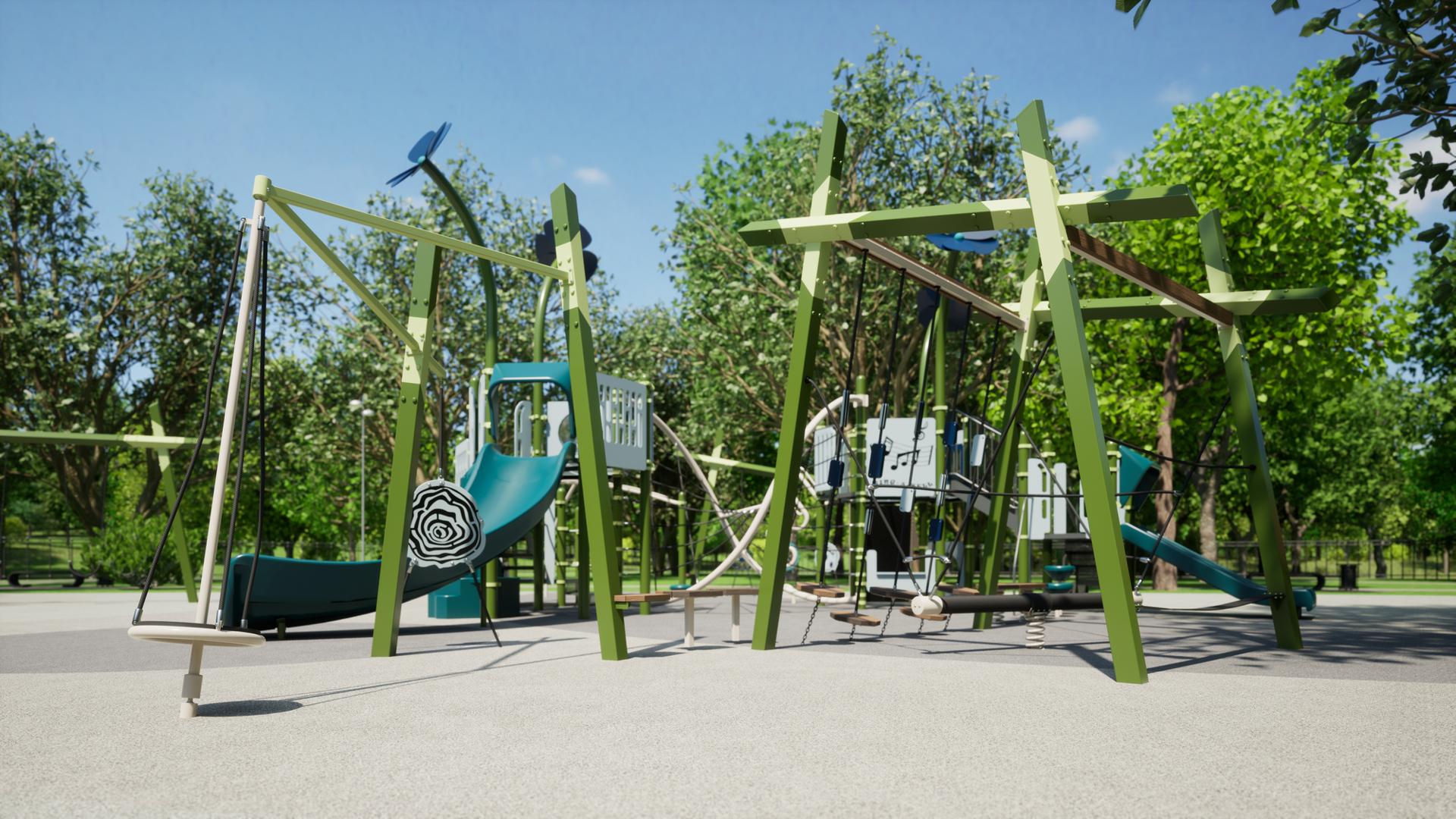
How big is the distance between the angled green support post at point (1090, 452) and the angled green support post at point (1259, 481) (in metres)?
3.09

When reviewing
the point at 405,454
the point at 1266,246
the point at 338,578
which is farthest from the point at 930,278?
the point at 1266,246

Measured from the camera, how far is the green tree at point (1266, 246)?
22.7 metres

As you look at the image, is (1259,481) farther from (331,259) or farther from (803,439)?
(331,259)

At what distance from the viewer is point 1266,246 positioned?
2303cm

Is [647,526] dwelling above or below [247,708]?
A: above

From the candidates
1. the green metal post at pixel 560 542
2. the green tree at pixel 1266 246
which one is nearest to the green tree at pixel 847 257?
the green tree at pixel 1266 246

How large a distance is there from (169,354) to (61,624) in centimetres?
2041

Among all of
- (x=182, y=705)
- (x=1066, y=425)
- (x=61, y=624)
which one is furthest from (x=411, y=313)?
(x=1066, y=425)

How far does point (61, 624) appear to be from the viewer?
14320mm

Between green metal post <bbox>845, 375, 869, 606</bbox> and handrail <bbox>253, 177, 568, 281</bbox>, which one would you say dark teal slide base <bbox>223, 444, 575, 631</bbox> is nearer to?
handrail <bbox>253, 177, 568, 281</bbox>

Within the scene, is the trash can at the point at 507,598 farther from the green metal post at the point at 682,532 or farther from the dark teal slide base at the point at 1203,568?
the dark teal slide base at the point at 1203,568

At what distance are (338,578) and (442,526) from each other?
2.36 metres

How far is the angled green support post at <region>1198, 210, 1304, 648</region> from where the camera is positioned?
400 inches

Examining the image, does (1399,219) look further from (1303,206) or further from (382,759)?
(382,759)
